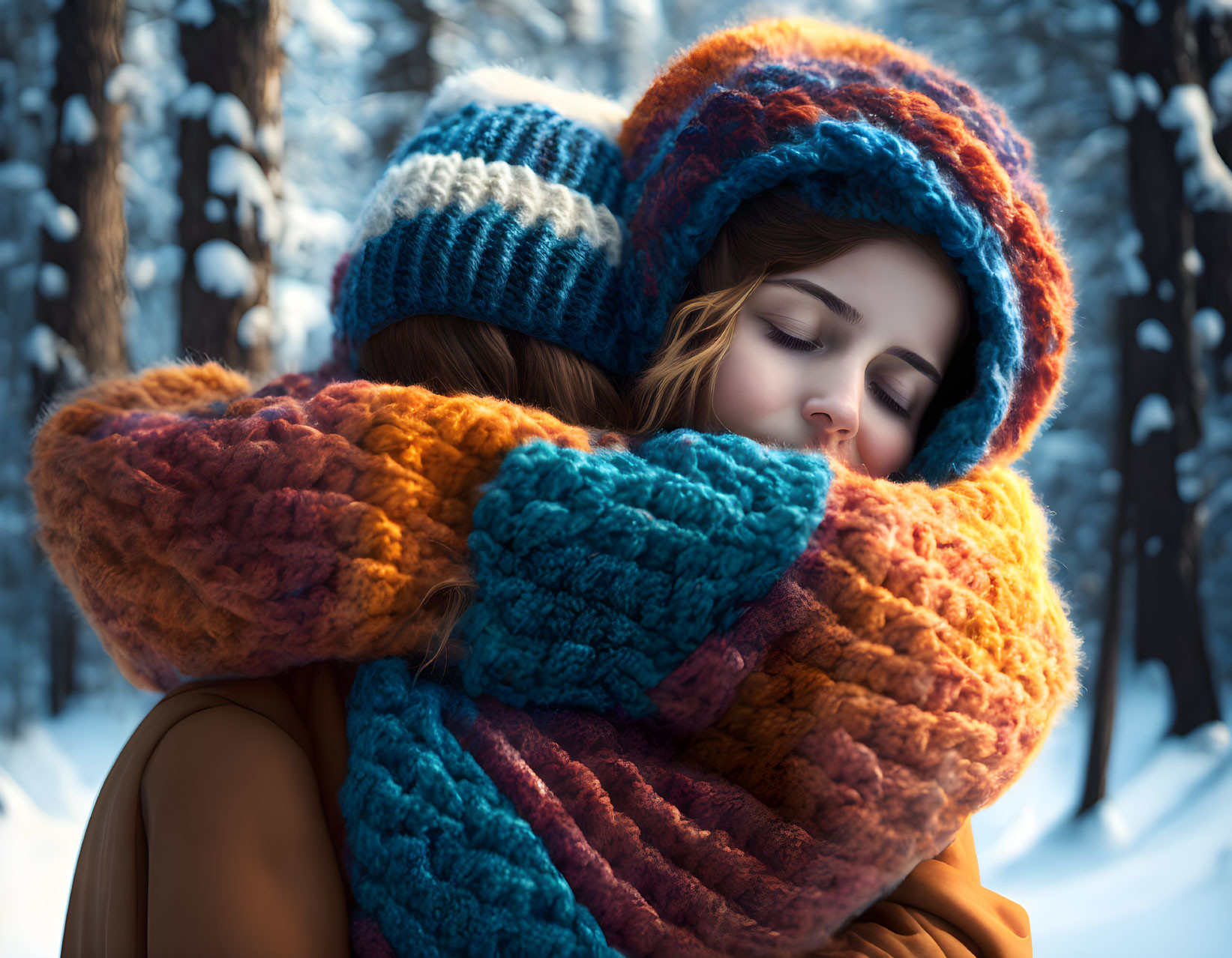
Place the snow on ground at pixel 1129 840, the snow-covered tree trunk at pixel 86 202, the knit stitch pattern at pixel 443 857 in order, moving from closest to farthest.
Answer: the knit stitch pattern at pixel 443 857
the snow on ground at pixel 1129 840
the snow-covered tree trunk at pixel 86 202

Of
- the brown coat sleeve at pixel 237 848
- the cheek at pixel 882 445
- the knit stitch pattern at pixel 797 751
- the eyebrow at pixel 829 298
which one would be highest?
the eyebrow at pixel 829 298

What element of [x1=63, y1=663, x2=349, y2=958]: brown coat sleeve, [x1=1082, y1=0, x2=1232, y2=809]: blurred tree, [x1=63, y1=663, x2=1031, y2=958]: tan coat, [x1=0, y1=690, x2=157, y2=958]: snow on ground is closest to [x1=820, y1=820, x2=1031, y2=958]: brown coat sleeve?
[x1=63, y1=663, x2=1031, y2=958]: tan coat

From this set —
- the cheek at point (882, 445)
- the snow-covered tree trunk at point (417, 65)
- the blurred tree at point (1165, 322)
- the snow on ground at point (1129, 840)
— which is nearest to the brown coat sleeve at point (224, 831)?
the cheek at point (882, 445)

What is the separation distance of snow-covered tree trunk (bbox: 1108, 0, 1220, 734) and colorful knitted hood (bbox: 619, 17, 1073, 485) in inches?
96.5

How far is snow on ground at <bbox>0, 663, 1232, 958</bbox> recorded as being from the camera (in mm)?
2346

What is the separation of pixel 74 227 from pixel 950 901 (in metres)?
3.57

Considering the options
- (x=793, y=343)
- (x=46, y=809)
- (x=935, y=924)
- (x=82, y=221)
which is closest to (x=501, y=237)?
(x=793, y=343)

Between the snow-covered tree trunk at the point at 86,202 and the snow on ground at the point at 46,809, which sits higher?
the snow-covered tree trunk at the point at 86,202

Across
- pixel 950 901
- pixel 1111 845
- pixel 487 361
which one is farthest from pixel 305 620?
pixel 1111 845

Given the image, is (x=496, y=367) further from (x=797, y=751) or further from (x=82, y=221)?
(x=82, y=221)

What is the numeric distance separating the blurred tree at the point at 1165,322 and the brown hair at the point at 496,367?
2.99m

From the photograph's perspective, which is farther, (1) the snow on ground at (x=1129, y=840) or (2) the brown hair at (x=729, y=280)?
(1) the snow on ground at (x=1129, y=840)

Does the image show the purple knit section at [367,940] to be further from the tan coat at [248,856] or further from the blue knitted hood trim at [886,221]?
the blue knitted hood trim at [886,221]

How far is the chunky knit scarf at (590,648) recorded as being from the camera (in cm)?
77
